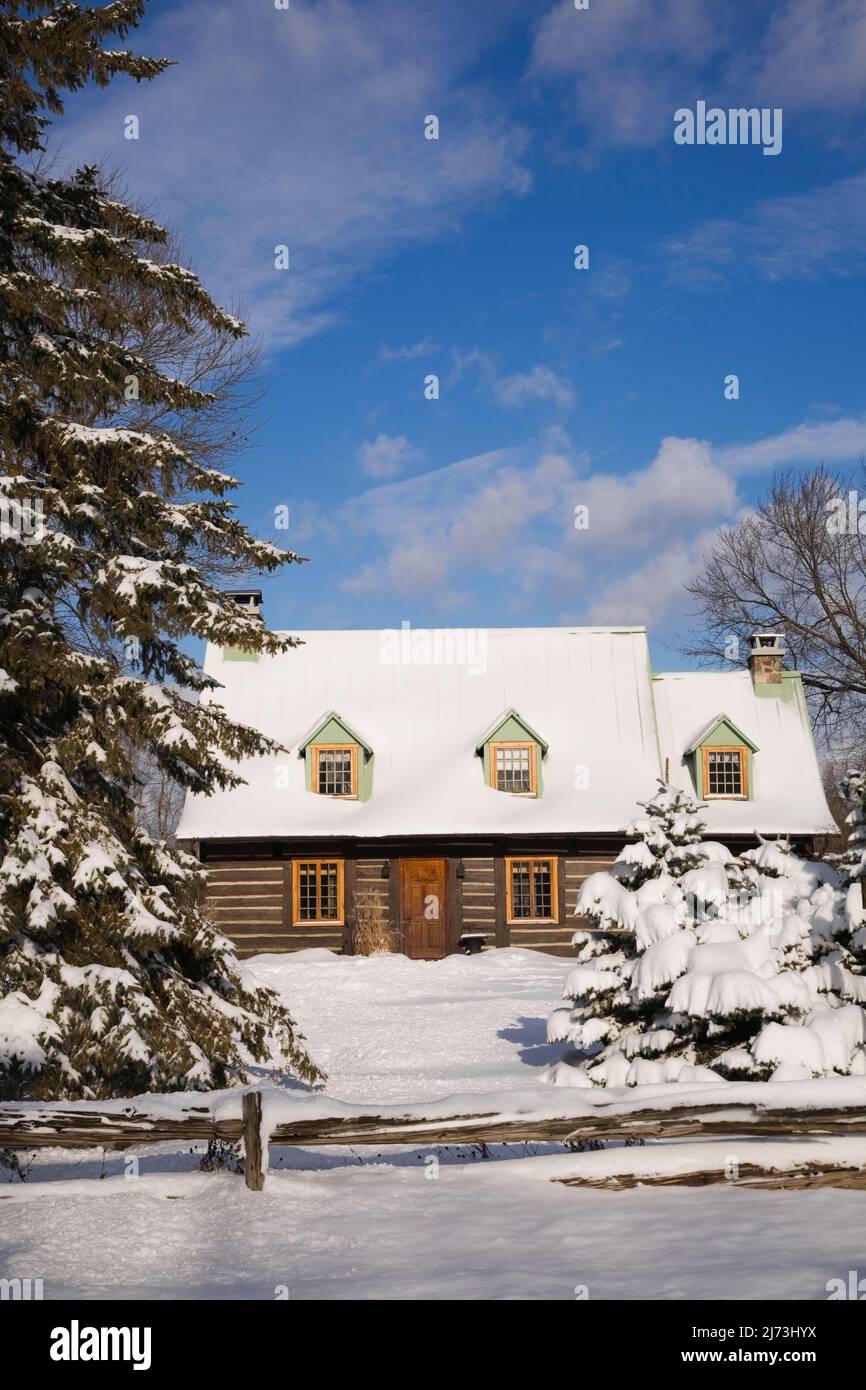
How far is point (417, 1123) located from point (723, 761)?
23.5m

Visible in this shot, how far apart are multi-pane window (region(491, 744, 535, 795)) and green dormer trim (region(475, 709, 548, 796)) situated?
0.08m

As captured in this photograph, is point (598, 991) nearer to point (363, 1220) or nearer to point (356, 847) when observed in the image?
point (363, 1220)

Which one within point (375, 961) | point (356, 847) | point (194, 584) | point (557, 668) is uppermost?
point (557, 668)

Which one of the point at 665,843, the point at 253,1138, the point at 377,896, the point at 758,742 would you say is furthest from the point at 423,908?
the point at 253,1138

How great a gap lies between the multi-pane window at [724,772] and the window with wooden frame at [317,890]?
32.3 ft

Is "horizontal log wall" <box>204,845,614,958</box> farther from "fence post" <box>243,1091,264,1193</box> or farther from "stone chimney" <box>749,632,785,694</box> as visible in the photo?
"fence post" <box>243,1091,264,1193</box>

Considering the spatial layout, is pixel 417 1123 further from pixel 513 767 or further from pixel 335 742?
pixel 335 742

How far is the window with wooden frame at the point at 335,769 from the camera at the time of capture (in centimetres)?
2873

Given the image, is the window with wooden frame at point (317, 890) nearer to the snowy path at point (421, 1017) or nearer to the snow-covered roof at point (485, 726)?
the snow-covered roof at point (485, 726)

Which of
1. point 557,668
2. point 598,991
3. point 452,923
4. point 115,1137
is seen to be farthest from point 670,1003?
point 557,668

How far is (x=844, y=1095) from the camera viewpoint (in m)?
7.24

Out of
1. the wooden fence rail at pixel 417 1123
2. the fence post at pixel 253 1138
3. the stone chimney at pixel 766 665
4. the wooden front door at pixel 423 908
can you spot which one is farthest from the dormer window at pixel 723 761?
the fence post at pixel 253 1138

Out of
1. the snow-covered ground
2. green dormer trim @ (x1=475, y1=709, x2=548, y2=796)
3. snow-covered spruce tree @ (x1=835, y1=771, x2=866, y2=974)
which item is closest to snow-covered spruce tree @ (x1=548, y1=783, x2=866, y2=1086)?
snow-covered spruce tree @ (x1=835, y1=771, x2=866, y2=974)
